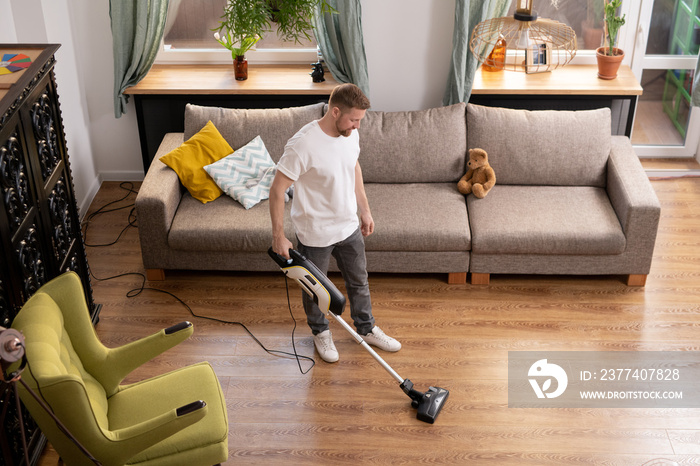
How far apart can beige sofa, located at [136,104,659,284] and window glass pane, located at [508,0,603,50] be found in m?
0.82

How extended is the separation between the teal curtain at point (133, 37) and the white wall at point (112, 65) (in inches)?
8.0

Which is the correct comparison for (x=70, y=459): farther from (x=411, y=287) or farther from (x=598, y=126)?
(x=598, y=126)

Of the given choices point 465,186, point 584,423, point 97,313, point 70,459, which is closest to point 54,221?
point 97,313

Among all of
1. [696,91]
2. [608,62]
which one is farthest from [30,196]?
[696,91]

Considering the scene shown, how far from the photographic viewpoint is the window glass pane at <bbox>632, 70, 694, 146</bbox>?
503 centimetres

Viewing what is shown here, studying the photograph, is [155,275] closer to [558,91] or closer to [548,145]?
[548,145]

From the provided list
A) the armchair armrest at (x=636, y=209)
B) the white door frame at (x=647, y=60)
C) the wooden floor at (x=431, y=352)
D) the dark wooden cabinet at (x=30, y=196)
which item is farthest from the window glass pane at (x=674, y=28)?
the dark wooden cabinet at (x=30, y=196)

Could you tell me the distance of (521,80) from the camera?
4.62m

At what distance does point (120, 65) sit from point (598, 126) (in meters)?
2.86

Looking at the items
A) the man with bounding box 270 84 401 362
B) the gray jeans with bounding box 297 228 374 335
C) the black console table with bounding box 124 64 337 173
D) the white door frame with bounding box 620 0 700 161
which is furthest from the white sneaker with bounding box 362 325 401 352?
the white door frame with bounding box 620 0 700 161

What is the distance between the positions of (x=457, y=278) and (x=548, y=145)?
0.93 m

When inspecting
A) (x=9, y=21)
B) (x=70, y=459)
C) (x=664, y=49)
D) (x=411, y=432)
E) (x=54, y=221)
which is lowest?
(x=411, y=432)

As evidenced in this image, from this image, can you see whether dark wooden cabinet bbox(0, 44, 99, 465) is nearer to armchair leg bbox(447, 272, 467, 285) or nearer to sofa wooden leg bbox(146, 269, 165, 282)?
sofa wooden leg bbox(146, 269, 165, 282)

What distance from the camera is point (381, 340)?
142 inches
